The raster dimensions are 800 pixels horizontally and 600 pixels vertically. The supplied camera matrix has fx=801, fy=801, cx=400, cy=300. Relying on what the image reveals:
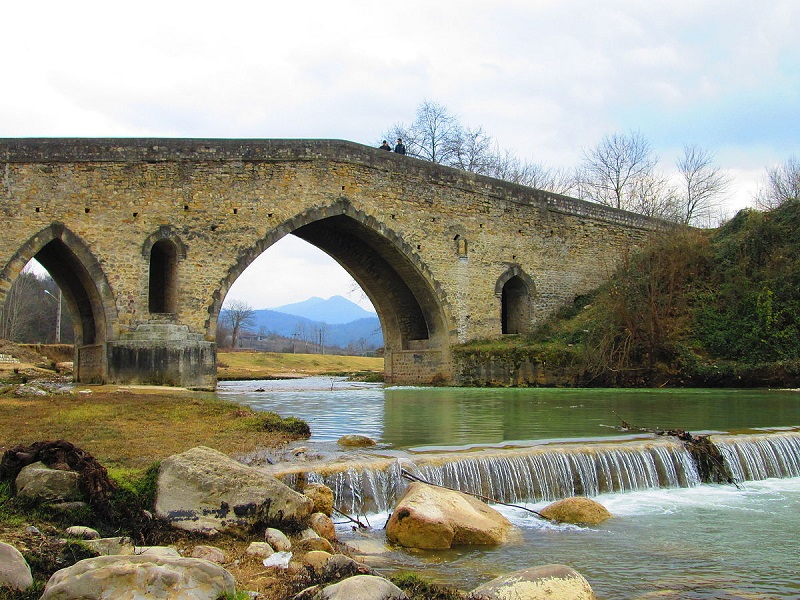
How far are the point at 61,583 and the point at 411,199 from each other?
2017 centimetres

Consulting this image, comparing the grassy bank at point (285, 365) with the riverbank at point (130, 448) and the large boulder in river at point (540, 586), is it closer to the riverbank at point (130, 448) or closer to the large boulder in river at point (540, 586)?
the riverbank at point (130, 448)

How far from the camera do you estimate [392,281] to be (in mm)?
25453

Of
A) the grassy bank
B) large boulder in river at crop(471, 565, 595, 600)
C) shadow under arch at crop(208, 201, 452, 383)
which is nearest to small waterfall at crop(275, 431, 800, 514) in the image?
large boulder in river at crop(471, 565, 595, 600)

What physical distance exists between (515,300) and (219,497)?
72.7 feet

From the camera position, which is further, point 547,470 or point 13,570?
point 547,470

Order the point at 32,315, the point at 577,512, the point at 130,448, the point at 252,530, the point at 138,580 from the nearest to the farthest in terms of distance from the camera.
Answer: the point at 138,580
the point at 252,530
the point at 577,512
the point at 130,448
the point at 32,315

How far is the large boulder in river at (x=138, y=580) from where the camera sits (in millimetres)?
3613

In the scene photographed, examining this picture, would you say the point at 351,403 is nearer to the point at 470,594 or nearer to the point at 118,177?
the point at 118,177

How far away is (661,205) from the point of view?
37.5 metres

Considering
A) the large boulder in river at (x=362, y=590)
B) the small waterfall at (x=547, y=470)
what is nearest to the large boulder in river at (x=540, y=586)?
the large boulder in river at (x=362, y=590)

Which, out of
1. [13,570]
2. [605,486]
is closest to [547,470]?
[605,486]

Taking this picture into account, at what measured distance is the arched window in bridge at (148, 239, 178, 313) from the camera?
19922 millimetres

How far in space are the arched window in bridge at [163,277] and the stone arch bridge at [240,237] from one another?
0.05 meters

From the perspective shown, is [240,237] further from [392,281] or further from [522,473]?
[522,473]
